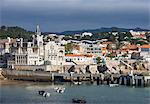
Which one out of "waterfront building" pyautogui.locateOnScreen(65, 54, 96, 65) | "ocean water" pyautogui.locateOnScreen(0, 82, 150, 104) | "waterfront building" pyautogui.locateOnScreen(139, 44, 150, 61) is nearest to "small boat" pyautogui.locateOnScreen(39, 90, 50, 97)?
"ocean water" pyautogui.locateOnScreen(0, 82, 150, 104)

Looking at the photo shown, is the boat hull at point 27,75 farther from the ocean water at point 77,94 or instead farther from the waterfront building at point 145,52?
the waterfront building at point 145,52

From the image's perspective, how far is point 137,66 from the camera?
3828 cm

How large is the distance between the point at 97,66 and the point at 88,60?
10.9 feet

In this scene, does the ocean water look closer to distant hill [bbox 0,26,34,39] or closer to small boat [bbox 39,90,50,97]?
small boat [bbox 39,90,50,97]

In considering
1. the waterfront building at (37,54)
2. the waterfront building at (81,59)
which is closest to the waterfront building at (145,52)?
the waterfront building at (81,59)

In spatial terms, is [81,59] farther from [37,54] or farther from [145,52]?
[145,52]

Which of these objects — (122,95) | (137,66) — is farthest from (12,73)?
(122,95)

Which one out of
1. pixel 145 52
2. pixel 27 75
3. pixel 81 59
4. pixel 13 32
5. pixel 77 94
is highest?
pixel 13 32

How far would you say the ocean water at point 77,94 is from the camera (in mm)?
22297

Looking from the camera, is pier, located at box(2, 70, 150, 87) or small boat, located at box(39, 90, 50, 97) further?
pier, located at box(2, 70, 150, 87)

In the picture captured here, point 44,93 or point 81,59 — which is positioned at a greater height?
point 81,59

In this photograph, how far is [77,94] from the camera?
25.1 meters

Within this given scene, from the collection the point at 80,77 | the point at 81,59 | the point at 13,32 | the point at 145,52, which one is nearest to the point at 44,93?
the point at 80,77

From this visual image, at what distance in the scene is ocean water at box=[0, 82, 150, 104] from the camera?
22297 mm
